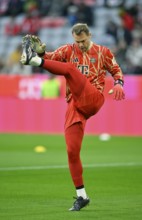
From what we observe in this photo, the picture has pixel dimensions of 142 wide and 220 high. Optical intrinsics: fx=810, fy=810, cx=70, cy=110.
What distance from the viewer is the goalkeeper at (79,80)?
9795 millimetres

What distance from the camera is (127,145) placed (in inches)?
765

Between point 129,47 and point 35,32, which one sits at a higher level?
point 35,32

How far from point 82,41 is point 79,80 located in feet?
1.65

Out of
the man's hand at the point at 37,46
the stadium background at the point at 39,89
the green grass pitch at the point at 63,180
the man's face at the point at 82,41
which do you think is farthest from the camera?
the stadium background at the point at 39,89

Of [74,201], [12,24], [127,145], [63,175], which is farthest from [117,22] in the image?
[74,201]

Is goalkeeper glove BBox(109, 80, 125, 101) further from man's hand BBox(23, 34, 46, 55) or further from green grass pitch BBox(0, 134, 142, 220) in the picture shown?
green grass pitch BBox(0, 134, 142, 220)

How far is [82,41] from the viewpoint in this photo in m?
9.92

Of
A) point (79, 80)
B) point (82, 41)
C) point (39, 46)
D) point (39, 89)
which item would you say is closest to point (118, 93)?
point (79, 80)

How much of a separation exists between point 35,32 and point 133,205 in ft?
63.4

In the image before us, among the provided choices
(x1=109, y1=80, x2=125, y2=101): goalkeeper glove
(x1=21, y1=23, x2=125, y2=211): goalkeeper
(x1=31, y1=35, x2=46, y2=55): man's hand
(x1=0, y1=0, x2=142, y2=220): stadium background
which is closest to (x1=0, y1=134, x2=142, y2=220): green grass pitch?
(x1=0, y1=0, x2=142, y2=220): stadium background

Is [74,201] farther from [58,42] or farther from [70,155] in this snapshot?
[58,42]

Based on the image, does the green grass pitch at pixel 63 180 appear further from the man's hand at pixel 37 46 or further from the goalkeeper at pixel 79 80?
the man's hand at pixel 37 46

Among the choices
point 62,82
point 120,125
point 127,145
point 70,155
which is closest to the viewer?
point 70,155

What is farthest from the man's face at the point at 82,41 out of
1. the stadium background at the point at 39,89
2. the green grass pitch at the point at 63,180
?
the stadium background at the point at 39,89
